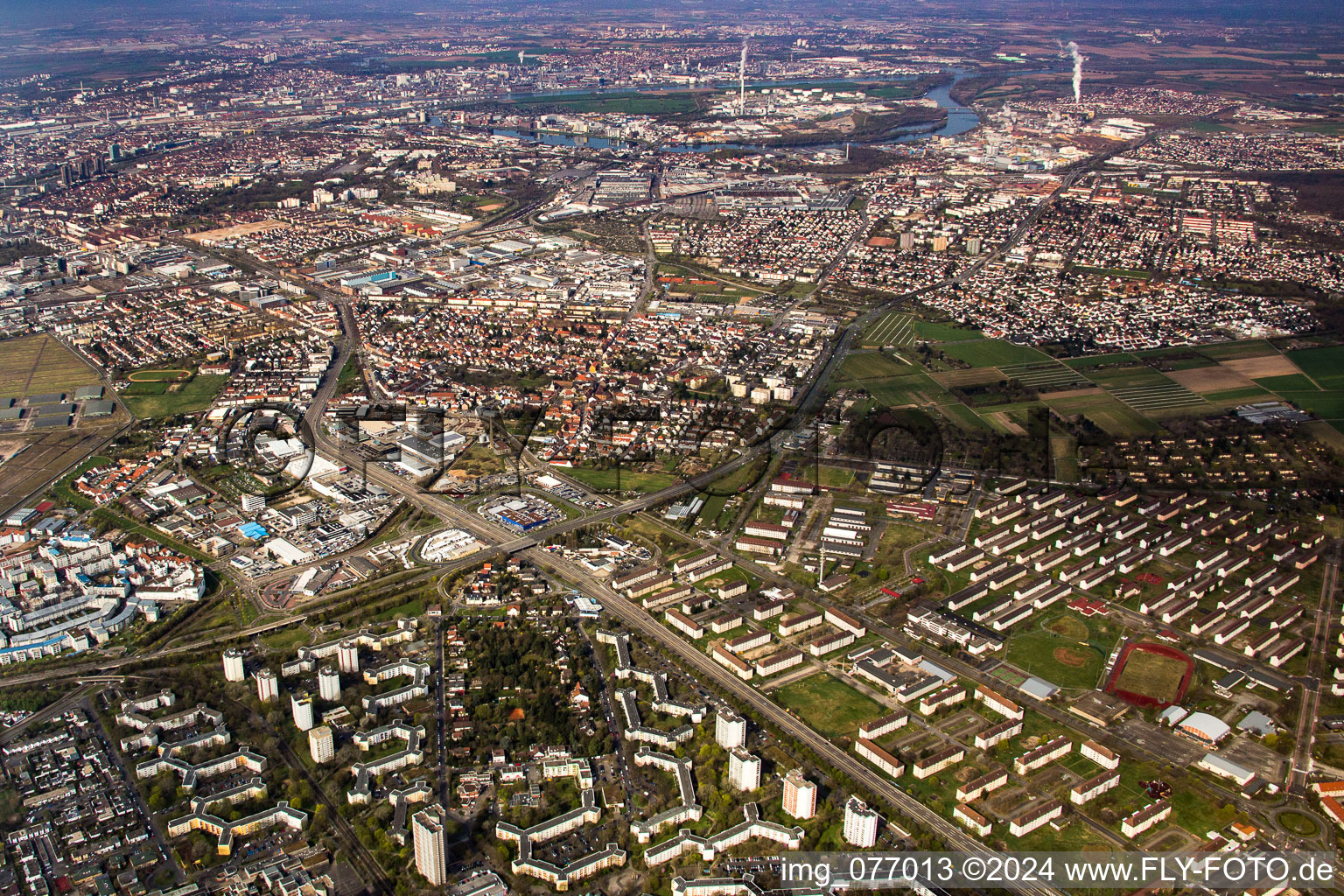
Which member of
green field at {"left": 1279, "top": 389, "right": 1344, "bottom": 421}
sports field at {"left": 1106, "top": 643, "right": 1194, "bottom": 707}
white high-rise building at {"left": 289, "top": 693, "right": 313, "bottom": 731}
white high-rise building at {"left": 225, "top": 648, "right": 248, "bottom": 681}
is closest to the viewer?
white high-rise building at {"left": 289, "top": 693, "right": 313, "bottom": 731}

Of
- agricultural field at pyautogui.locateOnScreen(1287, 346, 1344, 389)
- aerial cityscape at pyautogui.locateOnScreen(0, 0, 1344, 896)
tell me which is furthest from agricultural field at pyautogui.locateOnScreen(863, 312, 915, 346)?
agricultural field at pyautogui.locateOnScreen(1287, 346, 1344, 389)

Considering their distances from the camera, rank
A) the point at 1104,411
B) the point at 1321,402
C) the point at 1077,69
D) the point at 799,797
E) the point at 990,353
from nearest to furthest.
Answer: the point at 799,797, the point at 1104,411, the point at 1321,402, the point at 990,353, the point at 1077,69

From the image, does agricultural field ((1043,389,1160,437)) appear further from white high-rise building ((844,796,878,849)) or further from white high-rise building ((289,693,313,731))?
white high-rise building ((289,693,313,731))

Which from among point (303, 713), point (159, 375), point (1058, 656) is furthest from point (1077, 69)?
point (303, 713)

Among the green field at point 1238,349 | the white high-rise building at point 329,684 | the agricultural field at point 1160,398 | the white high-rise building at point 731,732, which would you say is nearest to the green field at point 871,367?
the agricultural field at point 1160,398

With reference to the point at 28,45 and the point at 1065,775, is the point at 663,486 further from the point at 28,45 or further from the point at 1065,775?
the point at 28,45

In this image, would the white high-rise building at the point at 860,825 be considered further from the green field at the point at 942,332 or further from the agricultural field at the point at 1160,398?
the green field at the point at 942,332

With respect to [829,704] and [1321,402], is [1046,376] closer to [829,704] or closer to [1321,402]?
[1321,402]
